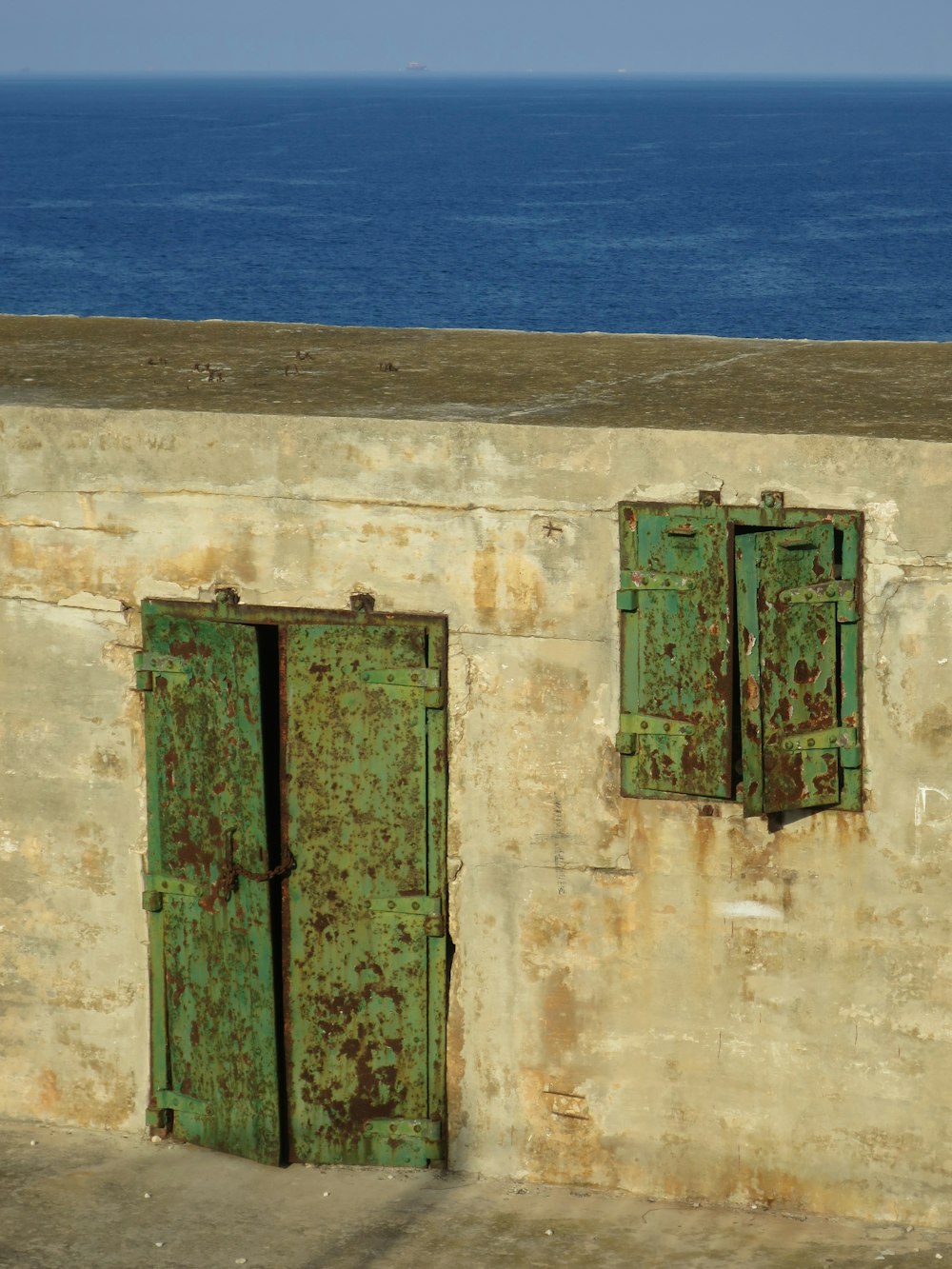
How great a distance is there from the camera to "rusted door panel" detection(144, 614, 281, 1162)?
6734 millimetres

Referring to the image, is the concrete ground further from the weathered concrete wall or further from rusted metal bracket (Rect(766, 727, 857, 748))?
rusted metal bracket (Rect(766, 727, 857, 748))

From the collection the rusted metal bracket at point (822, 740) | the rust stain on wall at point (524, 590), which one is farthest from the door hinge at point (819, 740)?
the rust stain on wall at point (524, 590)

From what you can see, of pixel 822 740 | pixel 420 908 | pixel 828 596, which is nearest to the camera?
pixel 828 596

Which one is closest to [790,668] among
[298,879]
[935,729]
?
[935,729]

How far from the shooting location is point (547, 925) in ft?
22.1

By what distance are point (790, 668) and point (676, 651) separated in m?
0.38

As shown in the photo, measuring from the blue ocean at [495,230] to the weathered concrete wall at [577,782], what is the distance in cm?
3480

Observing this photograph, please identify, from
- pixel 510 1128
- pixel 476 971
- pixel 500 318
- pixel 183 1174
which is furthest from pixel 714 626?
pixel 500 318

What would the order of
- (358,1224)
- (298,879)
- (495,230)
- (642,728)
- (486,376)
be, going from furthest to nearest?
(495,230), (486,376), (298,879), (358,1224), (642,728)

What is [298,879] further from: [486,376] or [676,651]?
[486,376]

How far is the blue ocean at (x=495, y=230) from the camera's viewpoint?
4572 cm

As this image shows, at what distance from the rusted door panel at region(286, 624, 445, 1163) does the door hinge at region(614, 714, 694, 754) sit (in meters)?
0.67

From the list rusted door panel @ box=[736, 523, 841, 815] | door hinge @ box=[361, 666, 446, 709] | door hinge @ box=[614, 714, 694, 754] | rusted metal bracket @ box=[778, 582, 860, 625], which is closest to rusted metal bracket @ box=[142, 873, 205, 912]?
door hinge @ box=[361, 666, 446, 709]

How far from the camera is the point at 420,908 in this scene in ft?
22.2
